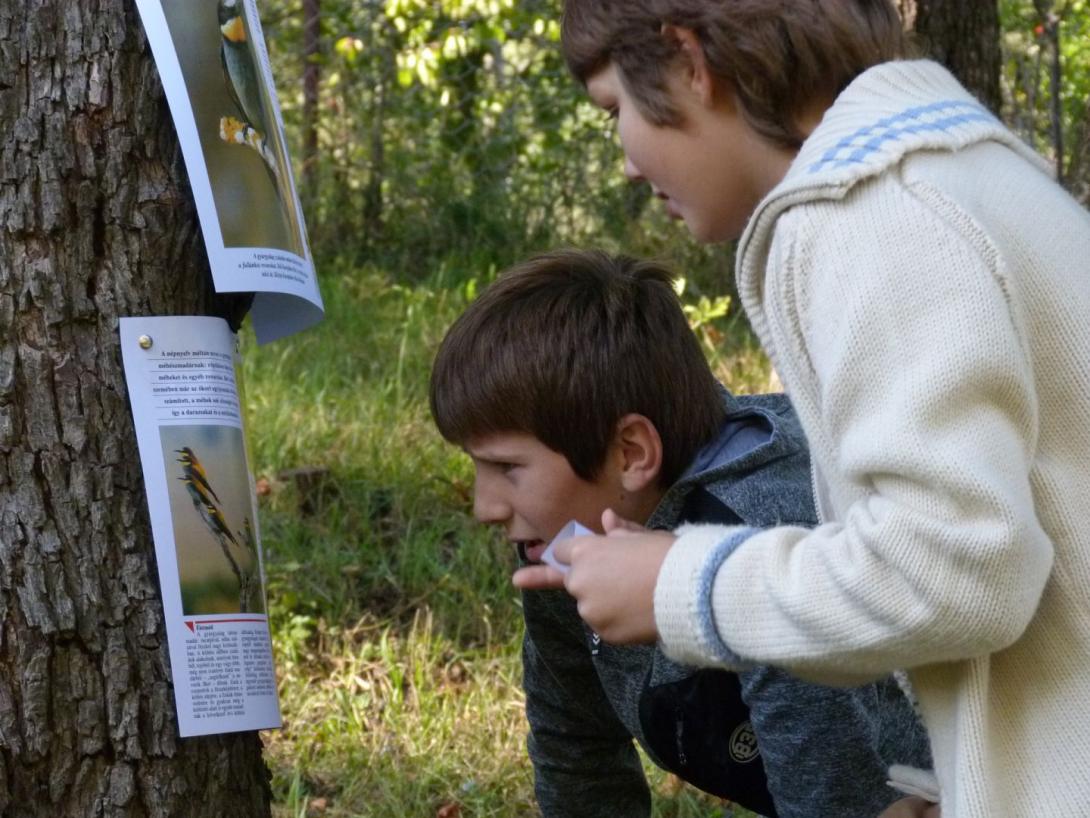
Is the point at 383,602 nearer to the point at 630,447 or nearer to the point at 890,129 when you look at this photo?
the point at 630,447

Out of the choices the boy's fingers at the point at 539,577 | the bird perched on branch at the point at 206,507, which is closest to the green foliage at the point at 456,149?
the bird perched on branch at the point at 206,507

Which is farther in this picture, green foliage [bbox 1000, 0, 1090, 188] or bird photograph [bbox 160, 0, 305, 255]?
green foliage [bbox 1000, 0, 1090, 188]

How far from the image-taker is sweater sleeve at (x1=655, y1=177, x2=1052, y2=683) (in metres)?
1.46

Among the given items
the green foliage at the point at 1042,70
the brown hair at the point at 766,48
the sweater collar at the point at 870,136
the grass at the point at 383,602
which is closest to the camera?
the sweater collar at the point at 870,136

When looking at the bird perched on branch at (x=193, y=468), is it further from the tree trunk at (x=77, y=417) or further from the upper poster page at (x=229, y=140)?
the upper poster page at (x=229, y=140)

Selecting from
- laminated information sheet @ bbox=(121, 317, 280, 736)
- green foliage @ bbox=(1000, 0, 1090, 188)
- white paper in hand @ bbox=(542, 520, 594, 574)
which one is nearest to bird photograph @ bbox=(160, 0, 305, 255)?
laminated information sheet @ bbox=(121, 317, 280, 736)

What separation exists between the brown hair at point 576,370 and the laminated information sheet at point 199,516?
381mm

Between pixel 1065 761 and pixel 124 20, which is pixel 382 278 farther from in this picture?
pixel 1065 761

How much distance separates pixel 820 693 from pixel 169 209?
1.09 m

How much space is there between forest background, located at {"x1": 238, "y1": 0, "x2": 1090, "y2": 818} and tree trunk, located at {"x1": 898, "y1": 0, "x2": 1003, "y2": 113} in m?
0.04

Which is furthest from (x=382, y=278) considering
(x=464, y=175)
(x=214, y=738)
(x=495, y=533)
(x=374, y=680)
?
(x=214, y=738)

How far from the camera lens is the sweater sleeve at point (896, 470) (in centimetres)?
146

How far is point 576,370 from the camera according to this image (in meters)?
2.31

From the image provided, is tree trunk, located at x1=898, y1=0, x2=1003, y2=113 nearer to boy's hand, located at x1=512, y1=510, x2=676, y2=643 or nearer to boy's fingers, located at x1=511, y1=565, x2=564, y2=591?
boy's fingers, located at x1=511, y1=565, x2=564, y2=591
